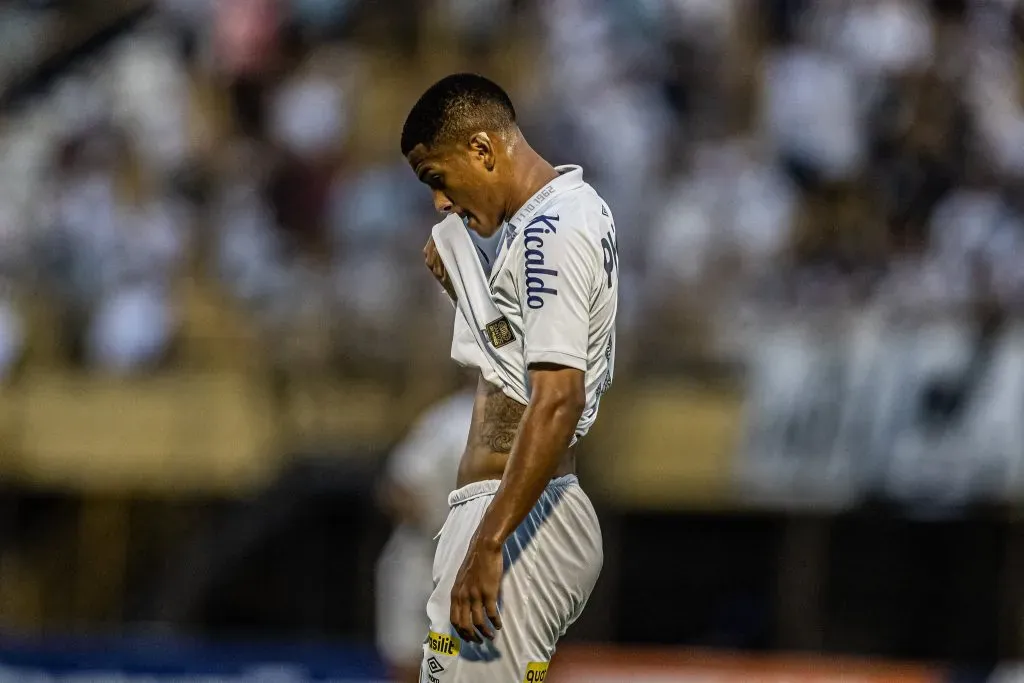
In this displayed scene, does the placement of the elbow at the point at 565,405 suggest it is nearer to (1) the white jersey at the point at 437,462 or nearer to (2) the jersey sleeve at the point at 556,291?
(2) the jersey sleeve at the point at 556,291

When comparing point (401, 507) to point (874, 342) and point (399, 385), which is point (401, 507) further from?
point (874, 342)

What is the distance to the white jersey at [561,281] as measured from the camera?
4.30m

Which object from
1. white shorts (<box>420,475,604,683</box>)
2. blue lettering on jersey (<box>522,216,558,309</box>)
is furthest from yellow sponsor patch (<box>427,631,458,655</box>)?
blue lettering on jersey (<box>522,216,558,309</box>)

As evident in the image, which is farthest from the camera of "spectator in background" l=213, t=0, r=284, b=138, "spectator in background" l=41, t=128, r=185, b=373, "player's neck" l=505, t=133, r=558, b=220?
"spectator in background" l=213, t=0, r=284, b=138

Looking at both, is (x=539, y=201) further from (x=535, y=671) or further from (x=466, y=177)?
(x=535, y=671)

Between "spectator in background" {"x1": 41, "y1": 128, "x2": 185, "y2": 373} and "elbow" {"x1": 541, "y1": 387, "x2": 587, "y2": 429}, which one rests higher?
"elbow" {"x1": 541, "y1": 387, "x2": 587, "y2": 429}

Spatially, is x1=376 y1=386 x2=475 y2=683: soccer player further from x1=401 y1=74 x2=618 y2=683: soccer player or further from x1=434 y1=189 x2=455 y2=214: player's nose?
x1=434 y1=189 x2=455 y2=214: player's nose

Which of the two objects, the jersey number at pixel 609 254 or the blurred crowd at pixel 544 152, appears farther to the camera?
the blurred crowd at pixel 544 152

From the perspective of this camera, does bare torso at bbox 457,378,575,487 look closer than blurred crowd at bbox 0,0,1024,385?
Yes

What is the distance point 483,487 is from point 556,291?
0.65 m

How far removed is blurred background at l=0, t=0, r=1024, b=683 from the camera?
1083cm

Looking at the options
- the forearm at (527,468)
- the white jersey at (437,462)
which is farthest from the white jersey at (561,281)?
the white jersey at (437,462)

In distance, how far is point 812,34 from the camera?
12484 millimetres

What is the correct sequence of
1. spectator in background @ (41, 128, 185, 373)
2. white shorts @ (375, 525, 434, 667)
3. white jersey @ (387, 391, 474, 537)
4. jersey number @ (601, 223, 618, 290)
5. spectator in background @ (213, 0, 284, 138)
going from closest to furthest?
jersey number @ (601, 223, 618, 290)
white jersey @ (387, 391, 474, 537)
white shorts @ (375, 525, 434, 667)
spectator in background @ (41, 128, 185, 373)
spectator in background @ (213, 0, 284, 138)
